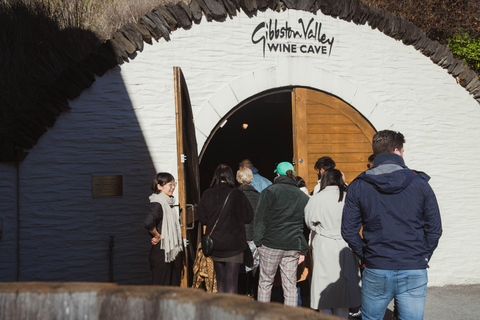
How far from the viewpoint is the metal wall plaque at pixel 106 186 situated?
6.48 metres

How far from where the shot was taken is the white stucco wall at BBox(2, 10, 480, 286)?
A: 633cm

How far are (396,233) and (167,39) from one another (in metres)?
4.64

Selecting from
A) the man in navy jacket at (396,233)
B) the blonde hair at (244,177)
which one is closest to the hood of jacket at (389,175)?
the man in navy jacket at (396,233)

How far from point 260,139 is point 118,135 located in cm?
776

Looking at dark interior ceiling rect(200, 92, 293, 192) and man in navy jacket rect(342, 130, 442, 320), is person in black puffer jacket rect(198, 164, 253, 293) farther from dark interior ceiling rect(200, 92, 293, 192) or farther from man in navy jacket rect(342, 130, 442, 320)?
dark interior ceiling rect(200, 92, 293, 192)

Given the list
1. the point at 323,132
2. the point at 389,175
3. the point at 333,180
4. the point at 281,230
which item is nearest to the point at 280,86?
the point at 323,132

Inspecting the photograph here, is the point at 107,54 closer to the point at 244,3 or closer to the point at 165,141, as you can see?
the point at 165,141

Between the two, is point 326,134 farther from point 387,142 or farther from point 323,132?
point 387,142

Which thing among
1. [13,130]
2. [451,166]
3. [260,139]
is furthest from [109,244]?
[260,139]

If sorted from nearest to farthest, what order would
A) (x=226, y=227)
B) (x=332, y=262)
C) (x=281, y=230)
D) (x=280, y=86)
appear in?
(x=332, y=262) → (x=281, y=230) → (x=226, y=227) → (x=280, y=86)

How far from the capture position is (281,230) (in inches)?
207

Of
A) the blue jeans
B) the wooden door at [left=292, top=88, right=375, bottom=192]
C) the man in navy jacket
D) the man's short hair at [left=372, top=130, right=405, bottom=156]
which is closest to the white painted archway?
the wooden door at [left=292, top=88, right=375, bottom=192]

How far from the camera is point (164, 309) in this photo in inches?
71.6

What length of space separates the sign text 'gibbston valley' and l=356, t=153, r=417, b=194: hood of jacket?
4373 mm
